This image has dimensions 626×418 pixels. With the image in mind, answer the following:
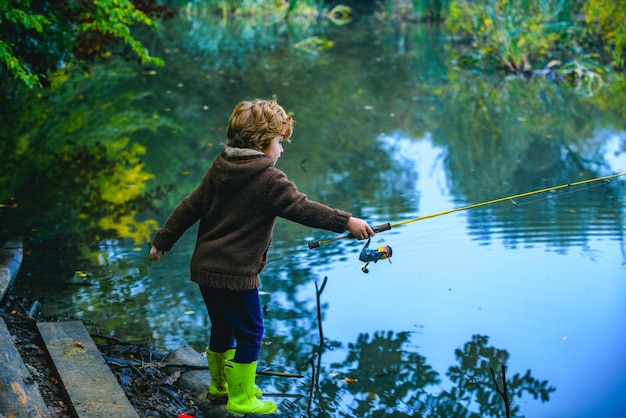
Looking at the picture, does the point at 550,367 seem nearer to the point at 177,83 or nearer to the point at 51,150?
the point at 51,150

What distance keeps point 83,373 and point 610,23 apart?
504 inches

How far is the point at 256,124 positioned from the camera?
127 inches

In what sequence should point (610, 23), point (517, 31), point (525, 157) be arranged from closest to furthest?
point (525, 157) < point (517, 31) < point (610, 23)

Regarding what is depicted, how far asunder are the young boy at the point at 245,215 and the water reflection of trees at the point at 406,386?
532 mm

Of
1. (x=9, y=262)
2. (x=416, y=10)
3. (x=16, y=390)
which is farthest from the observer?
(x=416, y=10)

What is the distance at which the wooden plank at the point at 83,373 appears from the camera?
3.18 metres

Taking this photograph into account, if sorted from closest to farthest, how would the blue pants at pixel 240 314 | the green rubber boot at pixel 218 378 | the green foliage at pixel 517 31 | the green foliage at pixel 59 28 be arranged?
1. the blue pants at pixel 240 314
2. the green rubber boot at pixel 218 378
3. the green foliage at pixel 59 28
4. the green foliage at pixel 517 31

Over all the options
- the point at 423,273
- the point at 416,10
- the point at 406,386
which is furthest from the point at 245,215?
the point at 416,10

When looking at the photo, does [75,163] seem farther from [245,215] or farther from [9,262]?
[245,215]

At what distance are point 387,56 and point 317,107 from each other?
639cm

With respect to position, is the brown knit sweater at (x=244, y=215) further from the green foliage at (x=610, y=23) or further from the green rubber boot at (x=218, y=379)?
the green foliage at (x=610, y=23)

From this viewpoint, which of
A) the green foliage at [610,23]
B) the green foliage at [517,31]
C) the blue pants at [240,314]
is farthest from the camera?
the green foliage at [517,31]

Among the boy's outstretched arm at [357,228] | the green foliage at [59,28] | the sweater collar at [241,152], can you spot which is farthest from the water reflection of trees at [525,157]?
the green foliage at [59,28]

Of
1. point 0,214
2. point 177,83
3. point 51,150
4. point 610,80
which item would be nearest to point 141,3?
point 51,150
